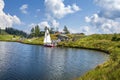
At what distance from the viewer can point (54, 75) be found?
5928 centimetres

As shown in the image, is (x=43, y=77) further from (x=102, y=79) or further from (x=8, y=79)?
(x=102, y=79)

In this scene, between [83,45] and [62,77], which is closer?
[62,77]

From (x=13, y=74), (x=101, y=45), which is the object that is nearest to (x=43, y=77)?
(x=13, y=74)

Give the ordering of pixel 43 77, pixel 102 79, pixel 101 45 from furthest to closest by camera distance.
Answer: pixel 101 45 → pixel 43 77 → pixel 102 79

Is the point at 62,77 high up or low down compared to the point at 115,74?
down

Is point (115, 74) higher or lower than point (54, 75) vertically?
higher

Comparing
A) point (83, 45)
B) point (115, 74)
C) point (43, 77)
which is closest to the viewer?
point (115, 74)

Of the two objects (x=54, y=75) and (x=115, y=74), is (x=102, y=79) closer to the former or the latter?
(x=115, y=74)

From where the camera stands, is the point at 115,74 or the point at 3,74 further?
the point at 3,74

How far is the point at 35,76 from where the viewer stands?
2248 inches

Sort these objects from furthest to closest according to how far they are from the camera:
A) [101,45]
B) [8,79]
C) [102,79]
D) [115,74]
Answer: [101,45]
[8,79]
[102,79]
[115,74]

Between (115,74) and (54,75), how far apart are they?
2925cm

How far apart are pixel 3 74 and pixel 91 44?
140 metres

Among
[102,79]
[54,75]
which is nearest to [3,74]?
[54,75]
